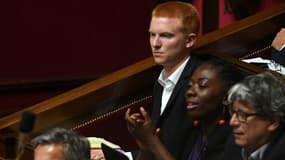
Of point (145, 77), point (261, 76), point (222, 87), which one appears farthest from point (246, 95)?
point (145, 77)

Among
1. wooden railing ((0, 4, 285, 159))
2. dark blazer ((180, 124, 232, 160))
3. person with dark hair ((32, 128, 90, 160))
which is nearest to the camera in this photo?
person with dark hair ((32, 128, 90, 160))

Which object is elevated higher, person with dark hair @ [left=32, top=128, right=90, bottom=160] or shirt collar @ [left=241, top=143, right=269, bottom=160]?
person with dark hair @ [left=32, top=128, right=90, bottom=160]

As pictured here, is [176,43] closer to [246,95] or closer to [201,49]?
[201,49]

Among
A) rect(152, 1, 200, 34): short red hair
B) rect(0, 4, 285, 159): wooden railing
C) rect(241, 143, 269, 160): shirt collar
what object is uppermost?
rect(152, 1, 200, 34): short red hair

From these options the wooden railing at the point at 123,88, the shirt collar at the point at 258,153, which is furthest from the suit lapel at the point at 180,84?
the shirt collar at the point at 258,153

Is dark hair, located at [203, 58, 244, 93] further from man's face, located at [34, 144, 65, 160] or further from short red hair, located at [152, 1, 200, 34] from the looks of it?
man's face, located at [34, 144, 65, 160]

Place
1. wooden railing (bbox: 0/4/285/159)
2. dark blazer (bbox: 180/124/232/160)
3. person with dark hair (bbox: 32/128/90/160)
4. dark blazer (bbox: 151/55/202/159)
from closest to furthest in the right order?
person with dark hair (bbox: 32/128/90/160)
dark blazer (bbox: 180/124/232/160)
dark blazer (bbox: 151/55/202/159)
wooden railing (bbox: 0/4/285/159)

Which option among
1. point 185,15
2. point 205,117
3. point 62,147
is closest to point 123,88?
point 185,15

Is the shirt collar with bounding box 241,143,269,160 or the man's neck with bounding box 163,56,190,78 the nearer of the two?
the shirt collar with bounding box 241,143,269,160

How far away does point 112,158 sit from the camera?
332cm

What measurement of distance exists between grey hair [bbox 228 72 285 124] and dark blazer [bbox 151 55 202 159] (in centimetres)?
47

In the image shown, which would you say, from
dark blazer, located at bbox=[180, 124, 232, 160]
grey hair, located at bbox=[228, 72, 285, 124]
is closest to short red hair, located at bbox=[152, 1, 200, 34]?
dark blazer, located at bbox=[180, 124, 232, 160]

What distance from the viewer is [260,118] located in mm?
2994

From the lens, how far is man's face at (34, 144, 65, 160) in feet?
9.66
